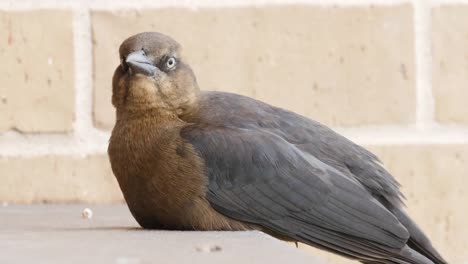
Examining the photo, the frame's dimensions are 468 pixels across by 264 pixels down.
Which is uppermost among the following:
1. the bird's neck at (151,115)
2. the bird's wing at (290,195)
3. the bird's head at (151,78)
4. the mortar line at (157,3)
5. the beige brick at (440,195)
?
the mortar line at (157,3)

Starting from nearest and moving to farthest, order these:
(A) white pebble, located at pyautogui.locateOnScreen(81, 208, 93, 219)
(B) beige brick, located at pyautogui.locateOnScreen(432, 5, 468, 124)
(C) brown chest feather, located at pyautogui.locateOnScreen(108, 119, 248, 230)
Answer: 1. (C) brown chest feather, located at pyautogui.locateOnScreen(108, 119, 248, 230)
2. (A) white pebble, located at pyautogui.locateOnScreen(81, 208, 93, 219)
3. (B) beige brick, located at pyautogui.locateOnScreen(432, 5, 468, 124)

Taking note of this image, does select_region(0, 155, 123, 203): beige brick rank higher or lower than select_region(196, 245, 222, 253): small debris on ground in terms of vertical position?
lower

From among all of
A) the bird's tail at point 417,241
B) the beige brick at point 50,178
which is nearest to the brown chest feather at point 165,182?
the bird's tail at point 417,241

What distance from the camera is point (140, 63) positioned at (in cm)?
165

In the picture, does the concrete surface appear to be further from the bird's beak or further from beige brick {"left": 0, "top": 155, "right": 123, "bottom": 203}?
beige brick {"left": 0, "top": 155, "right": 123, "bottom": 203}

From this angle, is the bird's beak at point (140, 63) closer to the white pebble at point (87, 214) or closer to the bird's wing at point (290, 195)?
the bird's wing at point (290, 195)

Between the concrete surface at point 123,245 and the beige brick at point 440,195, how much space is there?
2.18ft

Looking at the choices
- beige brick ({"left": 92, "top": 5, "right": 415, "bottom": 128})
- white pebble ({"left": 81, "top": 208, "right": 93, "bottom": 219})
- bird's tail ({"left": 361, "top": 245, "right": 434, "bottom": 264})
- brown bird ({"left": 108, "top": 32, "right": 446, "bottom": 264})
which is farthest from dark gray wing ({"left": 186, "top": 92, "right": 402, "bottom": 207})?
beige brick ({"left": 92, "top": 5, "right": 415, "bottom": 128})

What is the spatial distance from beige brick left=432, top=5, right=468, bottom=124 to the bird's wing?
1.86 feet

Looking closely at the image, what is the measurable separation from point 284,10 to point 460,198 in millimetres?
483

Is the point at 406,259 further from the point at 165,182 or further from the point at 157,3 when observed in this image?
the point at 157,3

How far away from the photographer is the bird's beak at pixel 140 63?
164 centimetres

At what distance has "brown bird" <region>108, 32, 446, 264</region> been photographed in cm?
156

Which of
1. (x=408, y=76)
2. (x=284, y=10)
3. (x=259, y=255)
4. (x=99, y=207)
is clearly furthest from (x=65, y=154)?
(x=259, y=255)
